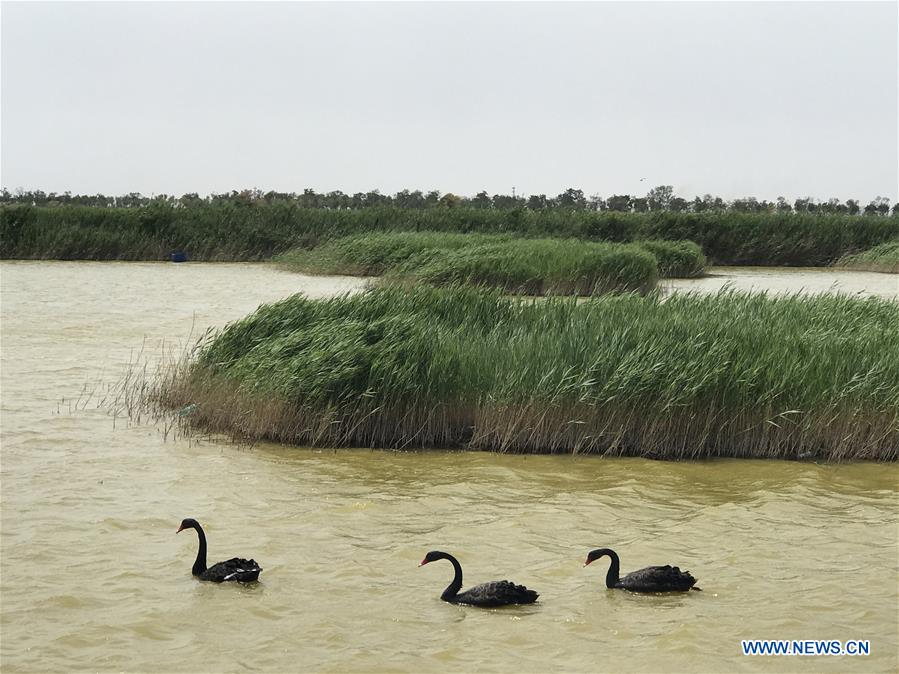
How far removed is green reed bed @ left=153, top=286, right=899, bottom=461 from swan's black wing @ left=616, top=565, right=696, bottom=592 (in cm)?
392

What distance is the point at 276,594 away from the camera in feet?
23.2

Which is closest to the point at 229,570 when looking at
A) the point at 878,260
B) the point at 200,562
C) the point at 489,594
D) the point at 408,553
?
the point at 200,562

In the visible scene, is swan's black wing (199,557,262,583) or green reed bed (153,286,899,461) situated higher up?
green reed bed (153,286,899,461)

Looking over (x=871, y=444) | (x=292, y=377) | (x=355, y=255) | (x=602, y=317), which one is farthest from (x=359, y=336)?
(x=355, y=255)

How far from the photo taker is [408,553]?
26.1 feet

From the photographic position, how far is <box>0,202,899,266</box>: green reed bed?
37.7m

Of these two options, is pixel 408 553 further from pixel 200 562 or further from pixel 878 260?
pixel 878 260

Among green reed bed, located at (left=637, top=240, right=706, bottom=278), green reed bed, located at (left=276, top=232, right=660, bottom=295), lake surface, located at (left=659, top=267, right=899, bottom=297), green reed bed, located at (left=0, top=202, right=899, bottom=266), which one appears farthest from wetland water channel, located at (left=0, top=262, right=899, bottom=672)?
green reed bed, located at (left=0, top=202, right=899, bottom=266)

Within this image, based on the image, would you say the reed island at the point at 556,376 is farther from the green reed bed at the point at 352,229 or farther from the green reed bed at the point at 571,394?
the green reed bed at the point at 352,229

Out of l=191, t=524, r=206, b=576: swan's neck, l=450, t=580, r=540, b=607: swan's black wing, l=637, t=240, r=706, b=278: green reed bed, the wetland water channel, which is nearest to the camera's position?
the wetland water channel

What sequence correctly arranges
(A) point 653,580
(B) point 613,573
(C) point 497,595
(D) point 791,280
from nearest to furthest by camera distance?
(C) point 497,595 < (A) point 653,580 < (B) point 613,573 < (D) point 791,280

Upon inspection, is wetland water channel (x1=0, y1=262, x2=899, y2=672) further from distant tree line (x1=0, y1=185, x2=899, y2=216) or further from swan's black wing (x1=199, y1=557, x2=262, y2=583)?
distant tree line (x1=0, y1=185, x2=899, y2=216)

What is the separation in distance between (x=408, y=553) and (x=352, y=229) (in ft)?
112

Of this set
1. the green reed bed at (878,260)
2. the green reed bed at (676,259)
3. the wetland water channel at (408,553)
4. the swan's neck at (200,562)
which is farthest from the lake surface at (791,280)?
the swan's neck at (200,562)
